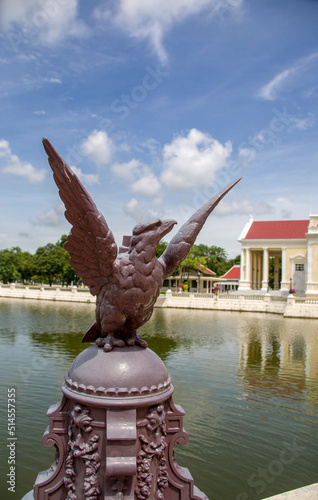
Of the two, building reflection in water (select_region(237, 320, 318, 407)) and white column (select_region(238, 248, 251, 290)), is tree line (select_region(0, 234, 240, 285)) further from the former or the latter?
building reflection in water (select_region(237, 320, 318, 407))

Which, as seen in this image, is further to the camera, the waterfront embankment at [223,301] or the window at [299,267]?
the window at [299,267]

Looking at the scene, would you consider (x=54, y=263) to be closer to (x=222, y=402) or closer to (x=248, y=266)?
(x=248, y=266)

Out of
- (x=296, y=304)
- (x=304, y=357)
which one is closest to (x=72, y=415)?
(x=304, y=357)

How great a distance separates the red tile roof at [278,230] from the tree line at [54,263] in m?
7.32

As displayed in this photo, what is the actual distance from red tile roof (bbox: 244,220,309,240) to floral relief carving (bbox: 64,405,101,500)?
142ft

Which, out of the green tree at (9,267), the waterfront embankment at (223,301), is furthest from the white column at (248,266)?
the green tree at (9,267)

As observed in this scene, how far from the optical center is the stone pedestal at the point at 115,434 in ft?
9.78

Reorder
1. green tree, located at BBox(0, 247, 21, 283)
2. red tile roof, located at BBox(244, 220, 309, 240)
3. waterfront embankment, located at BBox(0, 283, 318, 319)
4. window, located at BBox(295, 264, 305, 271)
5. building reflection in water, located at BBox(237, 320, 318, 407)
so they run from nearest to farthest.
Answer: building reflection in water, located at BBox(237, 320, 318, 407), waterfront embankment, located at BBox(0, 283, 318, 319), window, located at BBox(295, 264, 305, 271), red tile roof, located at BBox(244, 220, 309, 240), green tree, located at BBox(0, 247, 21, 283)

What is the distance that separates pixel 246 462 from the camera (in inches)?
234

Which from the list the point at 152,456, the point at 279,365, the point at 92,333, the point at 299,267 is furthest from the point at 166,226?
the point at 299,267

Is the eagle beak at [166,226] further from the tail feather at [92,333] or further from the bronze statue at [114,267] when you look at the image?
the tail feather at [92,333]

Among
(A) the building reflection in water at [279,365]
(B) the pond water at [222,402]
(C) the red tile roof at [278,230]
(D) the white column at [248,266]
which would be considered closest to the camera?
(B) the pond water at [222,402]

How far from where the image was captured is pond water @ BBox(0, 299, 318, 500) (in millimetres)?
5648

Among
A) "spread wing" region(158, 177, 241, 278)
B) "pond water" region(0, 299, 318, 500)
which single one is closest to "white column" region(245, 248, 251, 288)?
"pond water" region(0, 299, 318, 500)
